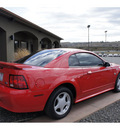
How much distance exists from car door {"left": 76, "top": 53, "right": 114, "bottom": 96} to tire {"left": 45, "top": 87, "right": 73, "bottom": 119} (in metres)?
0.48

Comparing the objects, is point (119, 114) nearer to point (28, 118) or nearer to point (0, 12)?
point (28, 118)

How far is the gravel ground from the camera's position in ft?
9.12

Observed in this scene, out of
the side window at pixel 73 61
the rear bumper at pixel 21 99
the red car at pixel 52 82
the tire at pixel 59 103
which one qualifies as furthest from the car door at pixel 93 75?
the rear bumper at pixel 21 99

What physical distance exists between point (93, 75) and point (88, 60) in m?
0.42

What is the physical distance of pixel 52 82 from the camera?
8.66 feet

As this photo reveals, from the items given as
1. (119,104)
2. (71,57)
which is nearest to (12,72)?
(71,57)

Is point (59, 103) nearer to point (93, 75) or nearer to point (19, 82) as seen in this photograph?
point (19, 82)

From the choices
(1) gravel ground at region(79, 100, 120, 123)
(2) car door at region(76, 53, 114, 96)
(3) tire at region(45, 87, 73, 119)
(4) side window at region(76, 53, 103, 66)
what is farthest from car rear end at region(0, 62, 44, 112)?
(4) side window at region(76, 53, 103, 66)

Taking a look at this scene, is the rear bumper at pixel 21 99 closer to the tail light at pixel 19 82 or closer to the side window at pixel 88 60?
the tail light at pixel 19 82

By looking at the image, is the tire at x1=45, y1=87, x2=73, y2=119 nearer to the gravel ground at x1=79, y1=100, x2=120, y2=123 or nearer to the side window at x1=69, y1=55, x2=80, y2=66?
the gravel ground at x1=79, y1=100, x2=120, y2=123

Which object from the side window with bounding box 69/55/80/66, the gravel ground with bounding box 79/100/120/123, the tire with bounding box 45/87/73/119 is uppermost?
the side window with bounding box 69/55/80/66

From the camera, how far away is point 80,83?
3.18 meters

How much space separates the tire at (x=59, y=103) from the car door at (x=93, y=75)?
1.59ft

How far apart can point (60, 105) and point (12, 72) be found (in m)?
1.19
